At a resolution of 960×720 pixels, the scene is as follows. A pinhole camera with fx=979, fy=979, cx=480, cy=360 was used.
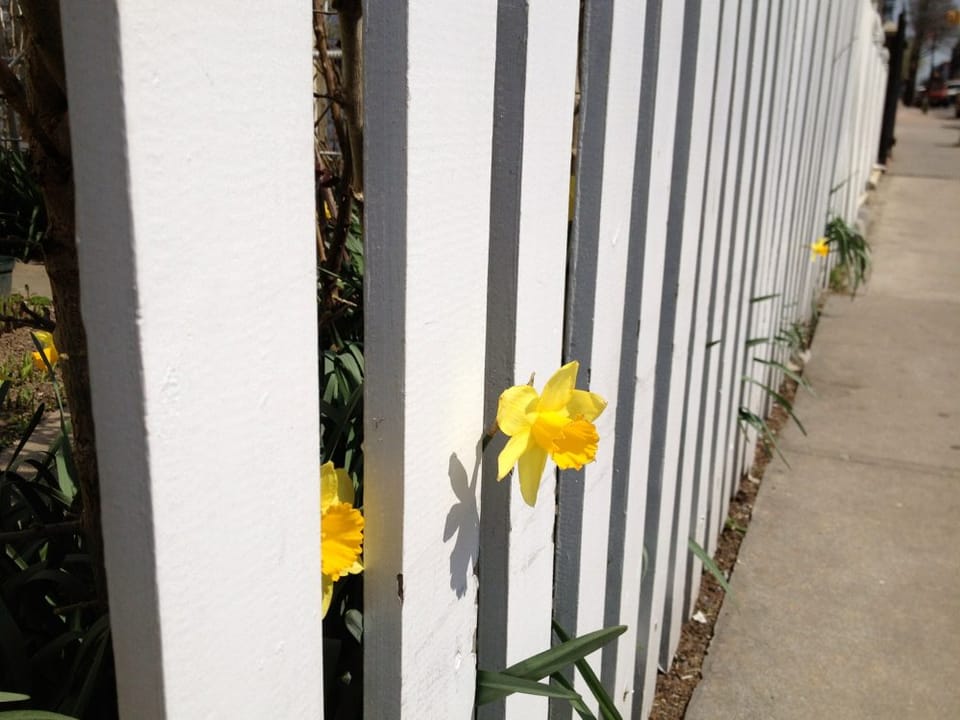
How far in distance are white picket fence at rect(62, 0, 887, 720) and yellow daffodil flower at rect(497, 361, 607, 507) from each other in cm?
5

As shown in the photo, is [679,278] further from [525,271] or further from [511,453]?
[511,453]

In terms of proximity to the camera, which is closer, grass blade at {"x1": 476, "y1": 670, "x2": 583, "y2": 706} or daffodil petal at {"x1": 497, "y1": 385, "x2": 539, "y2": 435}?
daffodil petal at {"x1": 497, "y1": 385, "x2": 539, "y2": 435}

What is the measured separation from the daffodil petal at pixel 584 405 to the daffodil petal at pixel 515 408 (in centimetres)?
7

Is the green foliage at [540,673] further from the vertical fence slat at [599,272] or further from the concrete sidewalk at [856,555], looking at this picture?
the concrete sidewalk at [856,555]

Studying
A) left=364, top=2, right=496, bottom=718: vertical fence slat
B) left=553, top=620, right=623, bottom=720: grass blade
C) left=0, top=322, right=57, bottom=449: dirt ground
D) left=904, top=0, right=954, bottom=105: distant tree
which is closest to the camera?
left=364, top=2, right=496, bottom=718: vertical fence slat

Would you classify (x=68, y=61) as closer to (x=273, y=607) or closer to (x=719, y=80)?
(x=273, y=607)

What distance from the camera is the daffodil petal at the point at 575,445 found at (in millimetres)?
1088

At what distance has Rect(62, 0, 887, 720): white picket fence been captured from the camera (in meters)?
0.63

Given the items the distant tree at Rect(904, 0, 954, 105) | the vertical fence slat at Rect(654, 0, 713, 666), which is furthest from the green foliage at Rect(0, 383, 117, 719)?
the distant tree at Rect(904, 0, 954, 105)

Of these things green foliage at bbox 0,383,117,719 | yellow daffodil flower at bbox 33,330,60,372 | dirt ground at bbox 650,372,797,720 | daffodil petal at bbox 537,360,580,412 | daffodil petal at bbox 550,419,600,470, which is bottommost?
dirt ground at bbox 650,372,797,720

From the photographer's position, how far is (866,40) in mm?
8320

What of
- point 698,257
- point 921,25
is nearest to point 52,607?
point 698,257

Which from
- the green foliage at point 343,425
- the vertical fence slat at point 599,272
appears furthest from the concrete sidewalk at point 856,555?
the green foliage at point 343,425

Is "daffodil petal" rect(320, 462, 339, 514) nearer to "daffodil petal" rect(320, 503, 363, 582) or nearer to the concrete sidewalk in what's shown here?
"daffodil petal" rect(320, 503, 363, 582)
